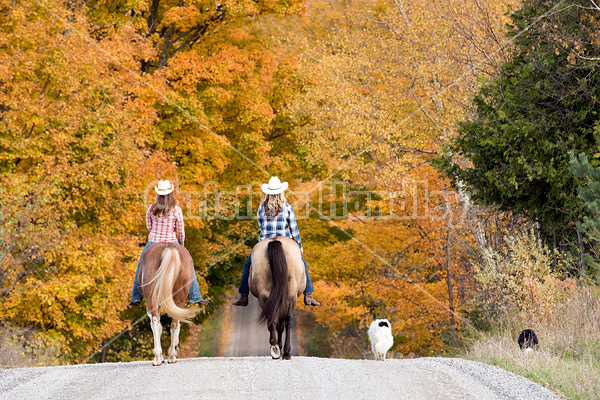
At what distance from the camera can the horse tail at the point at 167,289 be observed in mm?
10000

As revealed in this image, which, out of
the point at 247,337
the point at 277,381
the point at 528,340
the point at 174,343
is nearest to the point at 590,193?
the point at 528,340

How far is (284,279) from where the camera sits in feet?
33.4

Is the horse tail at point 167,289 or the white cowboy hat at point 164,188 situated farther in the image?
the white cowboy hat at point 164,188

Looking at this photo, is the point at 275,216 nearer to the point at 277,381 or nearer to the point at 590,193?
the point at 277,381

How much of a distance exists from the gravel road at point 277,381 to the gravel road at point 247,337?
23456mm

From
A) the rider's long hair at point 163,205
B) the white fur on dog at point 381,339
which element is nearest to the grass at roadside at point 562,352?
the white fur on dog at point 381,339

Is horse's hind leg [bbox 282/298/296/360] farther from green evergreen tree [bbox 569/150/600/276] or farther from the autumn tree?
the autumn tree

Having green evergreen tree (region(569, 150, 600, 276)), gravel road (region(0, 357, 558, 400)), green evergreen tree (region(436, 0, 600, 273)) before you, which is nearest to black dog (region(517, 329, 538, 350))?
gravel road (region(0, 357, 558, 400))

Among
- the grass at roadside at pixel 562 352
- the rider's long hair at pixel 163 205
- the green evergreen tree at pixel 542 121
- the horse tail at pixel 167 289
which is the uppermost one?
the green evergreen tree at pixel 542 121

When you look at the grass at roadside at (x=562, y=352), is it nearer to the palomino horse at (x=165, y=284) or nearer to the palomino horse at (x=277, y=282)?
the palomino horse at (x=277, y=282)

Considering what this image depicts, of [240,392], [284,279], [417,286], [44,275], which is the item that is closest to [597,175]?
[284,279]

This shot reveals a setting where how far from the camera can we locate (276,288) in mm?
10180

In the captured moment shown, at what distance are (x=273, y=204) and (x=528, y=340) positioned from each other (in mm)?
4111

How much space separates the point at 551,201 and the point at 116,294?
409 inches
